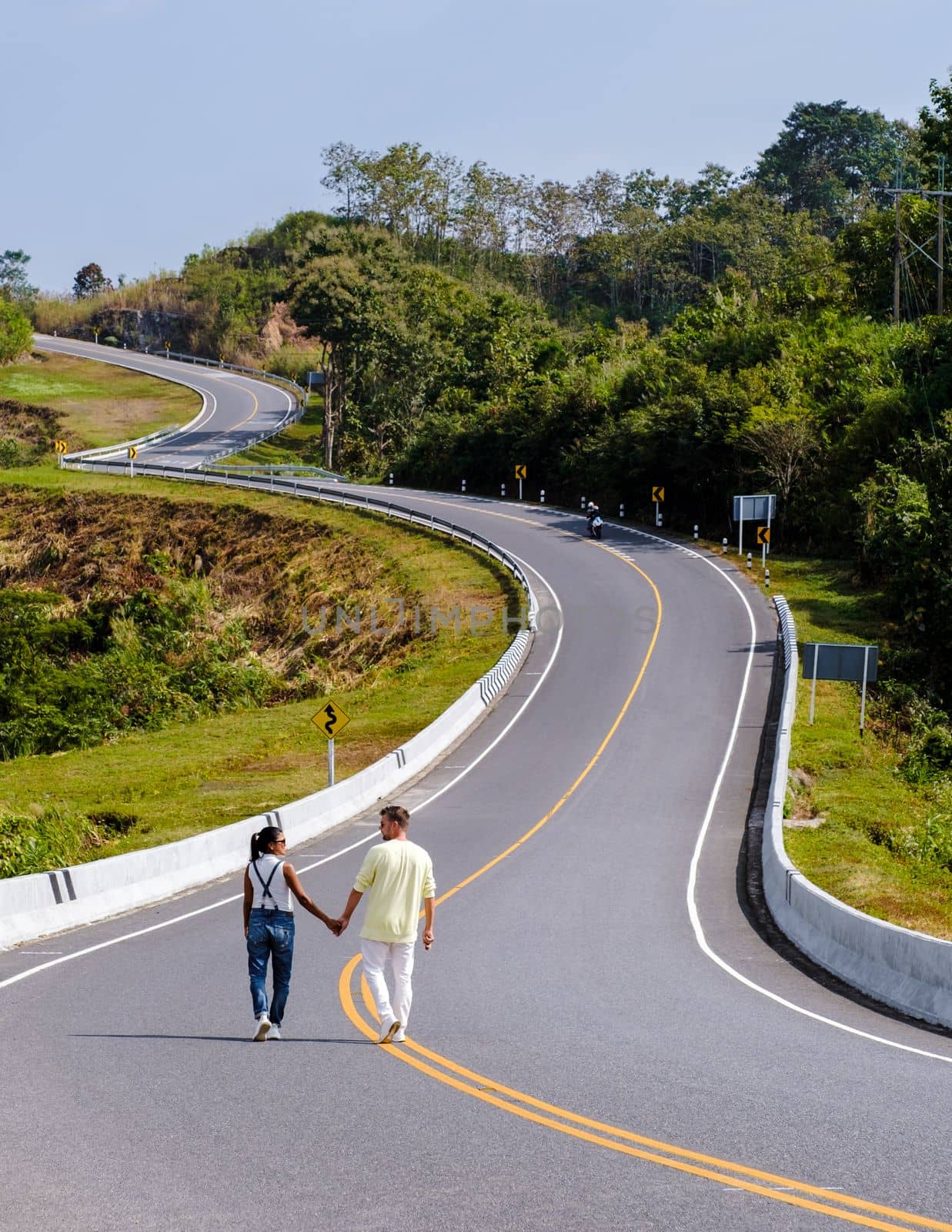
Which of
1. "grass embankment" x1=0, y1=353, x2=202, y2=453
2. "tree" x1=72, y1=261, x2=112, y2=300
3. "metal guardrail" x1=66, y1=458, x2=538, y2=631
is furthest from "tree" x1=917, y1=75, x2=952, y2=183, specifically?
"tree" x1=72, y1=261, x2=112, y2=300

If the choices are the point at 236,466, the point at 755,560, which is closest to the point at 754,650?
the point at 755,560

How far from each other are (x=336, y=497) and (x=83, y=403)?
48709mm

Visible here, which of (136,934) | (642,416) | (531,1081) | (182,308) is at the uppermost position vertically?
(182,308)

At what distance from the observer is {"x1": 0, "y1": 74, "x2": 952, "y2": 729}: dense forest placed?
198ft

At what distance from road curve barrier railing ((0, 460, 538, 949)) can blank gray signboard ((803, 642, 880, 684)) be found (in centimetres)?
919

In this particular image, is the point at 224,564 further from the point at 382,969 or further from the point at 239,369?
the point at 239,369

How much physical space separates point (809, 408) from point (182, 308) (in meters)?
95.3

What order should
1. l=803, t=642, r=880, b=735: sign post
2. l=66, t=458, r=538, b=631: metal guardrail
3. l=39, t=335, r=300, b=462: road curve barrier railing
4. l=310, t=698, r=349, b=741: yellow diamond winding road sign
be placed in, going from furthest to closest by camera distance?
l=39, t=335, r=300, b=462: road curve barrier railing, l=66, t=458, r=538, b=631: metal guardrail, l=803, t=642, r=880, b=735: sign post, l=310, t=698, r=349, b=741: yellow diamond winding road sign

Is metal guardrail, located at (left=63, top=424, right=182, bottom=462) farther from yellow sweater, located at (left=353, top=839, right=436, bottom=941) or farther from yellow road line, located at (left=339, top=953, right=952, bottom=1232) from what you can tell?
yellow road line, located at (left=339, top=953, right=952, bottom=1232)

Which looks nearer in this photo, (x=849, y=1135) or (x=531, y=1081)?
(x=849, y=1135)

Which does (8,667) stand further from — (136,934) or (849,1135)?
(849,1135)

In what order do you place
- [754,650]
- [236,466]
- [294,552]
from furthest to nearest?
[236,466], [294,552], [754,650]

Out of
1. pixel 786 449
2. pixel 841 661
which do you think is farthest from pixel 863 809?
pixel 786 449

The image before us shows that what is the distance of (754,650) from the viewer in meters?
43.2
